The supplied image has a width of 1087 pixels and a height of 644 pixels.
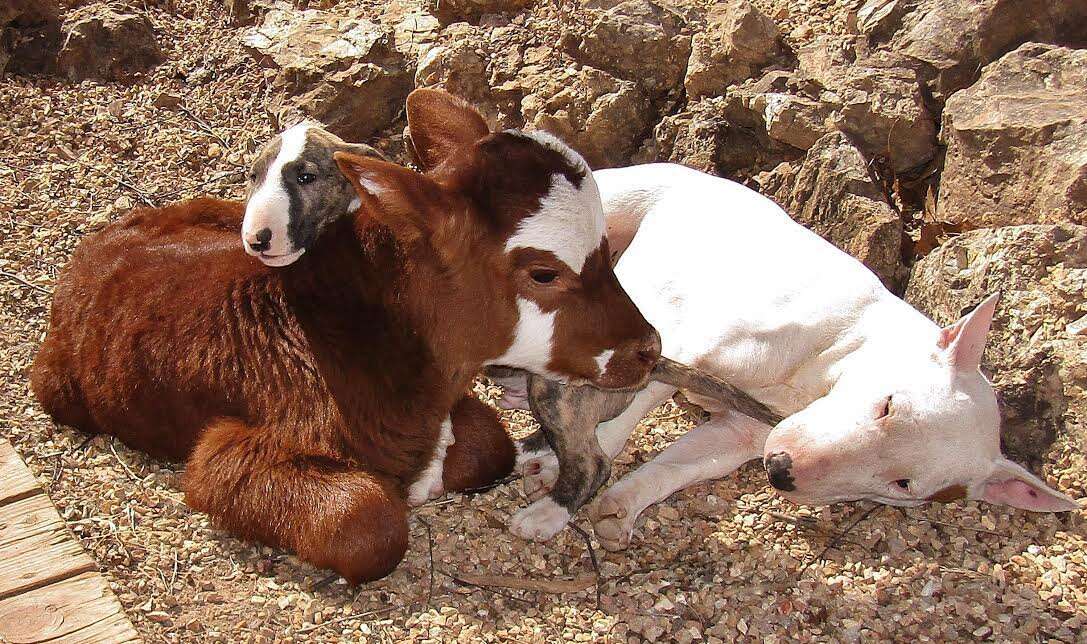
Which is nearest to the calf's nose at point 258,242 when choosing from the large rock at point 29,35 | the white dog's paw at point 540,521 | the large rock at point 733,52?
the white dog's paw at point 540,521

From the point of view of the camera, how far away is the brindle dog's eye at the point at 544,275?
153 inches

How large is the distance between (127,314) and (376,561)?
1.40 m

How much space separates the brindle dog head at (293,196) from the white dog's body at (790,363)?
140 centimetres

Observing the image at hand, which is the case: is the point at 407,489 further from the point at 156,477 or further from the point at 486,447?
the point at 156,477

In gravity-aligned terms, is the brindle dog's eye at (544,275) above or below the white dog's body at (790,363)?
above

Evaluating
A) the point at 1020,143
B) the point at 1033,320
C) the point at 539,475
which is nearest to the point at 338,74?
the point at 539,475

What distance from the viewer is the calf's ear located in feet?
11.2

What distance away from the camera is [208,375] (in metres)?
4.12

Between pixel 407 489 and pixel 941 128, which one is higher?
pixel 941 128

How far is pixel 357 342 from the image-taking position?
13.4 ft

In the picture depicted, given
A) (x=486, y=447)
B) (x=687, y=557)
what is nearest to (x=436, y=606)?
(x=486, y=447)

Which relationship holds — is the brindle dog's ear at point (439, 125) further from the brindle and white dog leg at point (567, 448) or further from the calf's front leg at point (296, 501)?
the calf's front leg at point (296, 501)

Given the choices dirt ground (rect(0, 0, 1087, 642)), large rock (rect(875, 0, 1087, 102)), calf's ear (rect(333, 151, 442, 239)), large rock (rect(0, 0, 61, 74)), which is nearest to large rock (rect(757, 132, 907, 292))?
large rock (rect(875, 0, 1087, 102))

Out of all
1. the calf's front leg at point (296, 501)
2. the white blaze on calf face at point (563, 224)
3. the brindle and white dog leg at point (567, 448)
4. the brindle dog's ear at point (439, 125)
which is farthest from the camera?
the brindle and white dog leg at point (567, 448)
